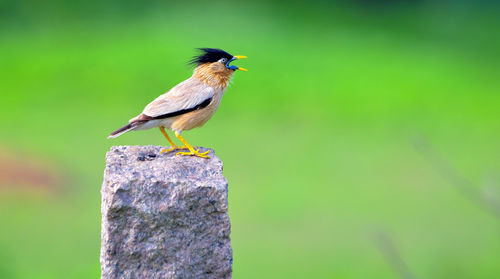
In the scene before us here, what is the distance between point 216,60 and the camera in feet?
17.5

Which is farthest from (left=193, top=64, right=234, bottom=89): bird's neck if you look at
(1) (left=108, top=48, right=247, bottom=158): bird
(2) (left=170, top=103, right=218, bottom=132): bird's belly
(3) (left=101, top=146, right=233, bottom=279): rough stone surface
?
(3) (left=101, top=146, right=233, bottom=279): rough stone surface

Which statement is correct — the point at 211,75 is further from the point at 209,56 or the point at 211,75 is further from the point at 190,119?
the point at 190,119

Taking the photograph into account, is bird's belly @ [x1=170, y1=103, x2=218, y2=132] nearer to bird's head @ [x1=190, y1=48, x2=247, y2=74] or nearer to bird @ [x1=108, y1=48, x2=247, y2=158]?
bird @ [x1=108, y1=48, x2=247, y2=158]

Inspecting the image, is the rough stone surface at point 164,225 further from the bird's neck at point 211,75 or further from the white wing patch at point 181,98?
the bird's neck at point 211,75

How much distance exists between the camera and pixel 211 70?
17.4ft

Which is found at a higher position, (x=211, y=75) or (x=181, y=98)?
(x=211, y=75)

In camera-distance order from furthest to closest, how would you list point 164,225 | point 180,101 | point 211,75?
1. point 211,75
2. point 180,101
3. point 164,225

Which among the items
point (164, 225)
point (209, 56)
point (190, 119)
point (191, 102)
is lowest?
point (164, 225)

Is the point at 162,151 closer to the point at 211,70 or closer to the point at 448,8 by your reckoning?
the point at 211,70

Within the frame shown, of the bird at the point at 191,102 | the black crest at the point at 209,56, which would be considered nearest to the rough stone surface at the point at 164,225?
the bird at the point at 191,102

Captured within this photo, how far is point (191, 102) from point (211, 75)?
0.32 m

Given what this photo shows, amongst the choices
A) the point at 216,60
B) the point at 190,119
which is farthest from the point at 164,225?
the point at 216,60

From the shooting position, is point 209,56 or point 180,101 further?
point 209,56

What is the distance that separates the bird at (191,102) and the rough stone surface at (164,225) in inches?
18.4
